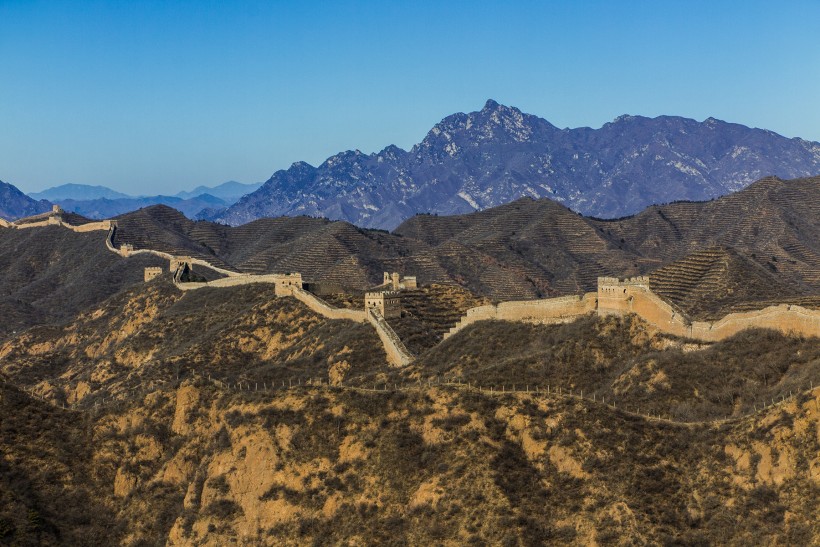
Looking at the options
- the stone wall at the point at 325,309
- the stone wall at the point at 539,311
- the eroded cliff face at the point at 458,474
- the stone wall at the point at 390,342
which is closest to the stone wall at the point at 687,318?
the stone wall at the point at 539,311

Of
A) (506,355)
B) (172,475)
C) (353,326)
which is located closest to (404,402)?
(172,475)

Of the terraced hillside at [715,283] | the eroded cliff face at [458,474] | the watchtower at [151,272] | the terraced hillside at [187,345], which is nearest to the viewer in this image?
the eroded cliff face at [458,474]

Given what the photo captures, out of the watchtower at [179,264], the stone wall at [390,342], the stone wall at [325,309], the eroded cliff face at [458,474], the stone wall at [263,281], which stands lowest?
the eroded cliff face at [458,474]

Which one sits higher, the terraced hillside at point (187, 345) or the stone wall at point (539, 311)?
the stone wall at point (539, 311)

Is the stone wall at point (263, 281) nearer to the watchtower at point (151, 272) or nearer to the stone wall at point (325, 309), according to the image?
the stone wall at point (325, 309)

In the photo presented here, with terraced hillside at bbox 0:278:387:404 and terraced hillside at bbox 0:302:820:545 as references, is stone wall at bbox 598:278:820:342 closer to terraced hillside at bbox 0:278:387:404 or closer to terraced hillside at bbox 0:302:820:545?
terraced hillside at bbox 0:302:820:545

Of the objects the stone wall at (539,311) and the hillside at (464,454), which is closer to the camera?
the hillside at (464,454)

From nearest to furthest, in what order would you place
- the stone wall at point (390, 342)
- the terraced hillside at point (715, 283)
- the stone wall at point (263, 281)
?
the stone wall at point (390, 342) → the stone wall at point (263, 281) → the terraced hillside at point (715, 283)

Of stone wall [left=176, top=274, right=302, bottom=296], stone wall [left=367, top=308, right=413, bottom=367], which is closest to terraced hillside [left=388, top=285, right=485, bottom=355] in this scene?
stone wall [left=367, top=308, right=413, bottom=367]

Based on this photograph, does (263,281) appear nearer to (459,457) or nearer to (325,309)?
(325,309)
